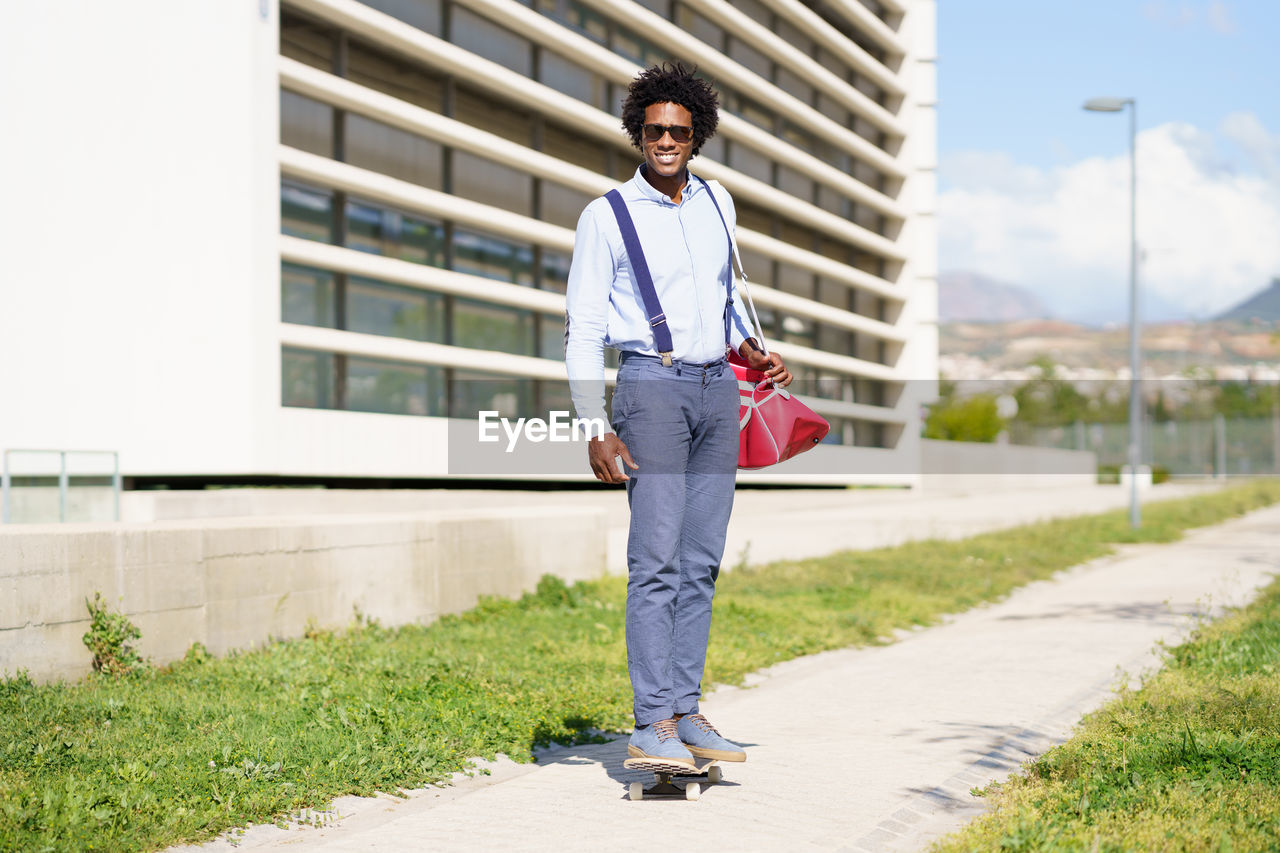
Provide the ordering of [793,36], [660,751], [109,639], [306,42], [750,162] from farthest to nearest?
1. [793,36]
2. [750,162]
3. [306,42]
4. [109,639]
5. [660,751]

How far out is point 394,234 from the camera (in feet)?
98.5

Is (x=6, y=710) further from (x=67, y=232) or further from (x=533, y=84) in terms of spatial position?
(x=533, y=84)

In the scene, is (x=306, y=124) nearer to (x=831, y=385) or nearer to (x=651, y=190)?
(x=651, y=190)

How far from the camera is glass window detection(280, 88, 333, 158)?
26703 mm

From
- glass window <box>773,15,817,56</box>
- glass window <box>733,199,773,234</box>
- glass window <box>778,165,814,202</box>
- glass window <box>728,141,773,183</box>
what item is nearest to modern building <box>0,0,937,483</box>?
glass window <box>728,141,773,183</box>

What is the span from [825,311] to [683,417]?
4778cm

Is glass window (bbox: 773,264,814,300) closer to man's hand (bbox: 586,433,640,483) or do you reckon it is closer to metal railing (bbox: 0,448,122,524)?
metal railing (bbox: 0,448,122,524)

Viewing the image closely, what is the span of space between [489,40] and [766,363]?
30550 millimetres

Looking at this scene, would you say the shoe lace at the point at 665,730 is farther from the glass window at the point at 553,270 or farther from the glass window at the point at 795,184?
the glass window at the point at 795,184

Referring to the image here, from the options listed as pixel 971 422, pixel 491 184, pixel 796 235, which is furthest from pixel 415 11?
pixel 971 422

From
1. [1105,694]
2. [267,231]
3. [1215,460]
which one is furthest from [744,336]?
[1215,460]

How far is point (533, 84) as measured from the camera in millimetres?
33125

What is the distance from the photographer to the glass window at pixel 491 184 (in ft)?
106

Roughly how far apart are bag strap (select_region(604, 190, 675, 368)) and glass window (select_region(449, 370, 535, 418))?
27035mm
